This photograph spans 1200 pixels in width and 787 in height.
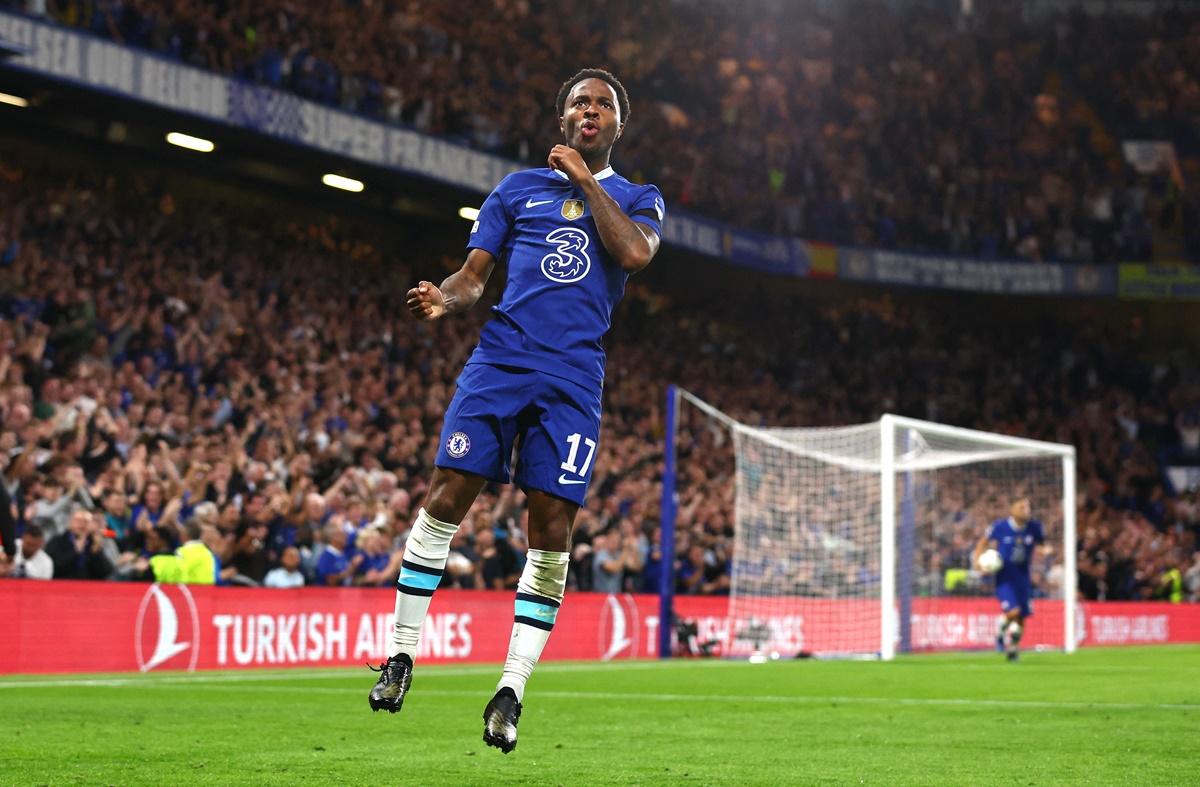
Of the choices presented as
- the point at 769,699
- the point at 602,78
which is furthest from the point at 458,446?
the point at 769,699

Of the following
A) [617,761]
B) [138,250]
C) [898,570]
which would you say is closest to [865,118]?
[898,570]

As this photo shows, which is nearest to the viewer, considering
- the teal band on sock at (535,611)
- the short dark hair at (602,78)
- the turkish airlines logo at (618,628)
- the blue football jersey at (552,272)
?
the blue football jersey at (552,272)

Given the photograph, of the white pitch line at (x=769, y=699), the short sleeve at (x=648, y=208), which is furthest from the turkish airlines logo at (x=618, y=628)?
Result: the short sleeve at (x=648, y=208)

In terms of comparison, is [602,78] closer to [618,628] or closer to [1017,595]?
[618,628]

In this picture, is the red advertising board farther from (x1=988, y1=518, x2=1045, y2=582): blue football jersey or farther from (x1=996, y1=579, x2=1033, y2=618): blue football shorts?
(x1=988, y1=518, x2=1045, y2=582): blue football jersey

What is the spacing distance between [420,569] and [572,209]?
4.50ft

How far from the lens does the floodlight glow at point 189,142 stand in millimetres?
23156

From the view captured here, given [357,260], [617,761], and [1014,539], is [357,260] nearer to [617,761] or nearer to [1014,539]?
[1014,539]

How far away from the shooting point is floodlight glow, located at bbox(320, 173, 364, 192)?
25938 millimetres

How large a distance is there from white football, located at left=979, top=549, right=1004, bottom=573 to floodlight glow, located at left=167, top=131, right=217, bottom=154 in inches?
477

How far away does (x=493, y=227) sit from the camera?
596 centimetres

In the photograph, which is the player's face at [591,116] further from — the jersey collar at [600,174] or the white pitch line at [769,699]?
the white pitch line at [769,699]

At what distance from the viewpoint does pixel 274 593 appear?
16.0 m

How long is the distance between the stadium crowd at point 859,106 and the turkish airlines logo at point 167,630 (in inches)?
449
